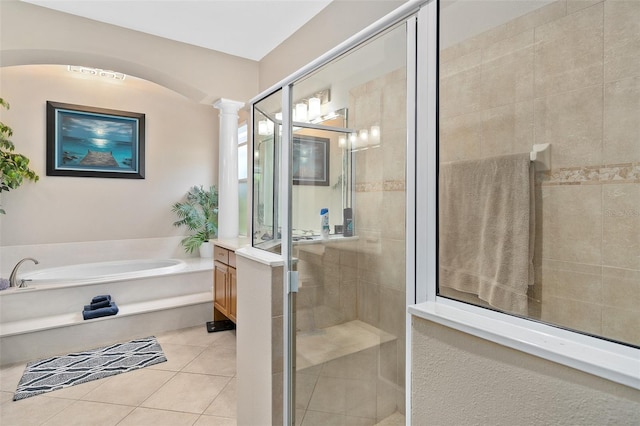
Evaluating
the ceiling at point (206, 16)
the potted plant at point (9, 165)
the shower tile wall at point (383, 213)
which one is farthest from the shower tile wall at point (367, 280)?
the potted plant at point (9, 165)

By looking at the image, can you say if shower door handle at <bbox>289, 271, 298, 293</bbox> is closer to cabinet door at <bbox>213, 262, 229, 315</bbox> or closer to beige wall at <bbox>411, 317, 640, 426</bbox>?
beige wall at <bbox>411, 317, 640, 426</bbox>

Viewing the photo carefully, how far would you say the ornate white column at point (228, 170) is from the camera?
3740 millimetres

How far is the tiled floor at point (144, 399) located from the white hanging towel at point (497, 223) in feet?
5.48

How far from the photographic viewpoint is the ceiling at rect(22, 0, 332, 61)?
2.59 meters

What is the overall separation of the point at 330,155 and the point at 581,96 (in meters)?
1.08

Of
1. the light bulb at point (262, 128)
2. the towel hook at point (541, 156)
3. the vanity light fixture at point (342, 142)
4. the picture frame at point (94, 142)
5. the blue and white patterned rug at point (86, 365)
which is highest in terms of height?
the picture frame at point (94, 142)

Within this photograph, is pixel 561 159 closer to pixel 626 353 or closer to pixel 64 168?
pixel 626 353

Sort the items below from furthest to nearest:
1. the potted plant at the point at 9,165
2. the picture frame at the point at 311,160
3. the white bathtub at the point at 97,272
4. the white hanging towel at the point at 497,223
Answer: the potted plant at the point at 9,165 → the white bathtub at the point at 97,272 → the picture frame at the point at 311,160 → the white hanging towel at the point at 497,223

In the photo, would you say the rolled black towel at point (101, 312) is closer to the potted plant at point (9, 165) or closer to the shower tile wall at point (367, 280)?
the potted plant at point (9, 165)

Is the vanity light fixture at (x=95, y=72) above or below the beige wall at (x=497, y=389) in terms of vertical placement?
above

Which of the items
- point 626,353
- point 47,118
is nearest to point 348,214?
point 626,353

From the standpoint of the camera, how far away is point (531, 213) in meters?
1.35

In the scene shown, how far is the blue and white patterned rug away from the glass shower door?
5.67 feet

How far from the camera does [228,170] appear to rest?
378 cm
